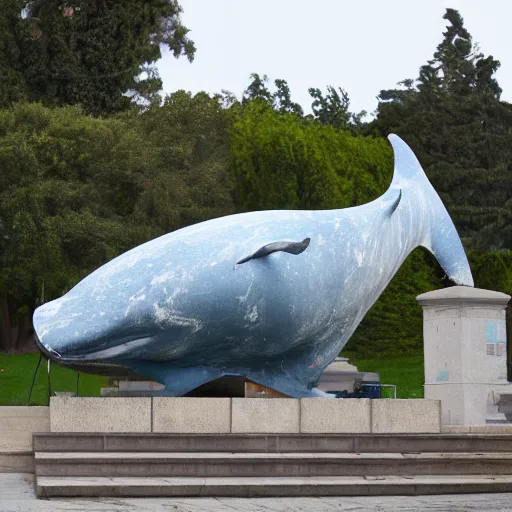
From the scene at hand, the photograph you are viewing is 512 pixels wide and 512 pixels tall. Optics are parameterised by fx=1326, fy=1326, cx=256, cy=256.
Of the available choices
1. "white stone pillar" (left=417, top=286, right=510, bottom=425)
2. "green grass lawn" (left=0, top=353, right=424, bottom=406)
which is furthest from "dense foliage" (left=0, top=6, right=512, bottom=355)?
"white stone pillar" (left=417, top=286, right=510, bottom=425)

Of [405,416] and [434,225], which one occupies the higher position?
[434,225]

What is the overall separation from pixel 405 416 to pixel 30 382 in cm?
2115

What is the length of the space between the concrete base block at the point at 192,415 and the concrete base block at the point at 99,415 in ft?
0.50

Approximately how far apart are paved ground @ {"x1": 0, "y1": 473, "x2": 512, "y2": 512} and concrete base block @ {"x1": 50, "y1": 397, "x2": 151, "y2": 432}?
1.02 meters

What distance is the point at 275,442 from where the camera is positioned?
16672 mm

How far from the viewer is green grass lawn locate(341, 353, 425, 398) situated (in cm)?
3761

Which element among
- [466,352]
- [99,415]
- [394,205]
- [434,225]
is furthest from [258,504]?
[466,352]

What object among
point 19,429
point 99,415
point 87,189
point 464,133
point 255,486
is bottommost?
point 255,486

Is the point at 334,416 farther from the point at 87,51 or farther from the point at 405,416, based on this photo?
the point at 87,51

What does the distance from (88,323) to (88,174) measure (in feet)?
82.8

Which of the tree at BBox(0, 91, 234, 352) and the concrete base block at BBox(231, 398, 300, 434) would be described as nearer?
the concrete base block at BBox(231, 398, 300, 434)

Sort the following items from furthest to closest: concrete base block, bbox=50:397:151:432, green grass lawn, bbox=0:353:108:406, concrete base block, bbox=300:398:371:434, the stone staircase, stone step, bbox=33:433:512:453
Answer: green grass lawn, bbox=0:353:108:406 < concrete base block, bbox=300:398:371:434 < concrete base block, bbox=50:397:151:432 < stone step, bbox=33:433:512:453 < the stone staircase

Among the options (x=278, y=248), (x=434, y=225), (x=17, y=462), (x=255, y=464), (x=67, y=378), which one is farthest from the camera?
(x=67, y=378)

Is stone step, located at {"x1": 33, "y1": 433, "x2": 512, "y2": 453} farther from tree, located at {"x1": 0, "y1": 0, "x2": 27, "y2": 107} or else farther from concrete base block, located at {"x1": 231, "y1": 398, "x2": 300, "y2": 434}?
tree, located at {"x1": 0, "y1": 0, "x2": 27, "y2": 107}
